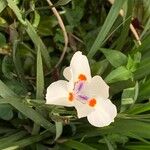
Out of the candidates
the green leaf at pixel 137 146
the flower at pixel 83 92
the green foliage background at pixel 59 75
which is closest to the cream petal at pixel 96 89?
the flower at pixel 83 92

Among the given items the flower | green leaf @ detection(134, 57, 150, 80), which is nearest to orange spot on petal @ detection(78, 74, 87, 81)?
the flower

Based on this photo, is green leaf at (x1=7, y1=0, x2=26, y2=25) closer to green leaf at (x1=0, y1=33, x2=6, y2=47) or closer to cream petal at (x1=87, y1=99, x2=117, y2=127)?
green leaf at (x1=0, y1=33, x2=6, y2=47)

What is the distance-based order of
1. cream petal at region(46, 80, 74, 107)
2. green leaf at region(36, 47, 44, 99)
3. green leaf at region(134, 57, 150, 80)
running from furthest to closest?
1. green leaf at region(134, 57, 150, 80)
2. green leaf at region(36, 47, 44, 99)
3. cream petal at region(46, 80, 74, 107)

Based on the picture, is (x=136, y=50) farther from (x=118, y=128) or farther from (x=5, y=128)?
(x=5, y=128)

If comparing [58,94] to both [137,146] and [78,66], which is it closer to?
[78,66]

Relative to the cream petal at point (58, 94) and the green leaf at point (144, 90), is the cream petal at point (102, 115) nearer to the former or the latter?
the cream petal at point (58, 94)

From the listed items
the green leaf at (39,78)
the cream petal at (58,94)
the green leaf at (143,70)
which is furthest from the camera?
the green leaf at (143,70)

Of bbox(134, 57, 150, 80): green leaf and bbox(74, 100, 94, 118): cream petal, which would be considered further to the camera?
bbox(134, 57, 150, 80): green leaf
